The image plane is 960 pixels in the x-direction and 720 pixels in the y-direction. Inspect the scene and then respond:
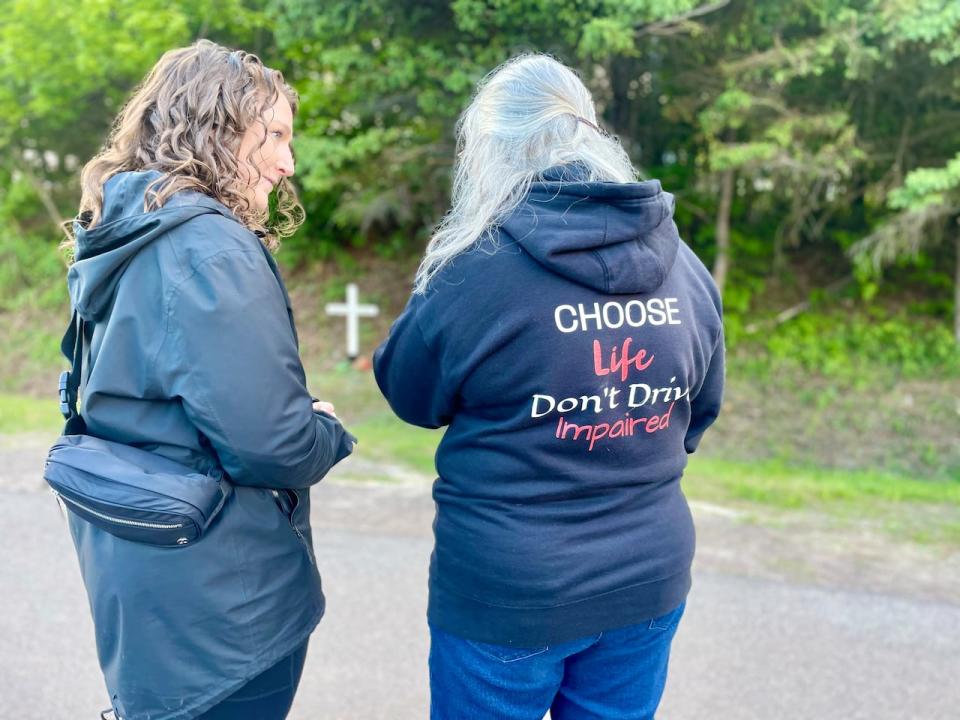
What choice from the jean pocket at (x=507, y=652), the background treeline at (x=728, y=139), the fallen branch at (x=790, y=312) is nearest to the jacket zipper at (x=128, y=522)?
the jean pocket at (x=507, y=652)

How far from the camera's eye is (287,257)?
12.2 m

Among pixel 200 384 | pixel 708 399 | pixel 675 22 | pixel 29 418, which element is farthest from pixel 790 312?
pixel 200 384

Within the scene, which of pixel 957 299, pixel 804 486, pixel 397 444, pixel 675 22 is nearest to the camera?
pixel 804 486

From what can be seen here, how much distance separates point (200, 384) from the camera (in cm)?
162

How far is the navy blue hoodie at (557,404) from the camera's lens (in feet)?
5.50

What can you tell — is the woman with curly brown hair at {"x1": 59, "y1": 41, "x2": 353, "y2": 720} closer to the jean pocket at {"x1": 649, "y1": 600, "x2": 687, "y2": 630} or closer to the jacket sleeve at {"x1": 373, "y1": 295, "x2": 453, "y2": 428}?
the jacket sleeve at {"x1": 373, "y1": 295, "x2": 453, "y2": 428}

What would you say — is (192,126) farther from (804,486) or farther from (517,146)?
(804,486)

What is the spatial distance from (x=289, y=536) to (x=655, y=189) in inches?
41.4

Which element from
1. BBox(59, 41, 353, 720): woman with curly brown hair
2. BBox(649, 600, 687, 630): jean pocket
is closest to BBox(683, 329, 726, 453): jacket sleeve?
BBox(649, 600, 687, 630): jean pocket

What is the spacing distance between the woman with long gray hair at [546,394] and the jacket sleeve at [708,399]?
200 millimetres

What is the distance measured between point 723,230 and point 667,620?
313 inches

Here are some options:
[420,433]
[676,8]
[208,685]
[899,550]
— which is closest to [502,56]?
[676,8]

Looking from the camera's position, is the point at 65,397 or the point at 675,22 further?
the point at 675,22

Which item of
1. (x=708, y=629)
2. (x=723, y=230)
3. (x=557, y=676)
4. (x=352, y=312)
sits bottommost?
(x=352, y=312)
